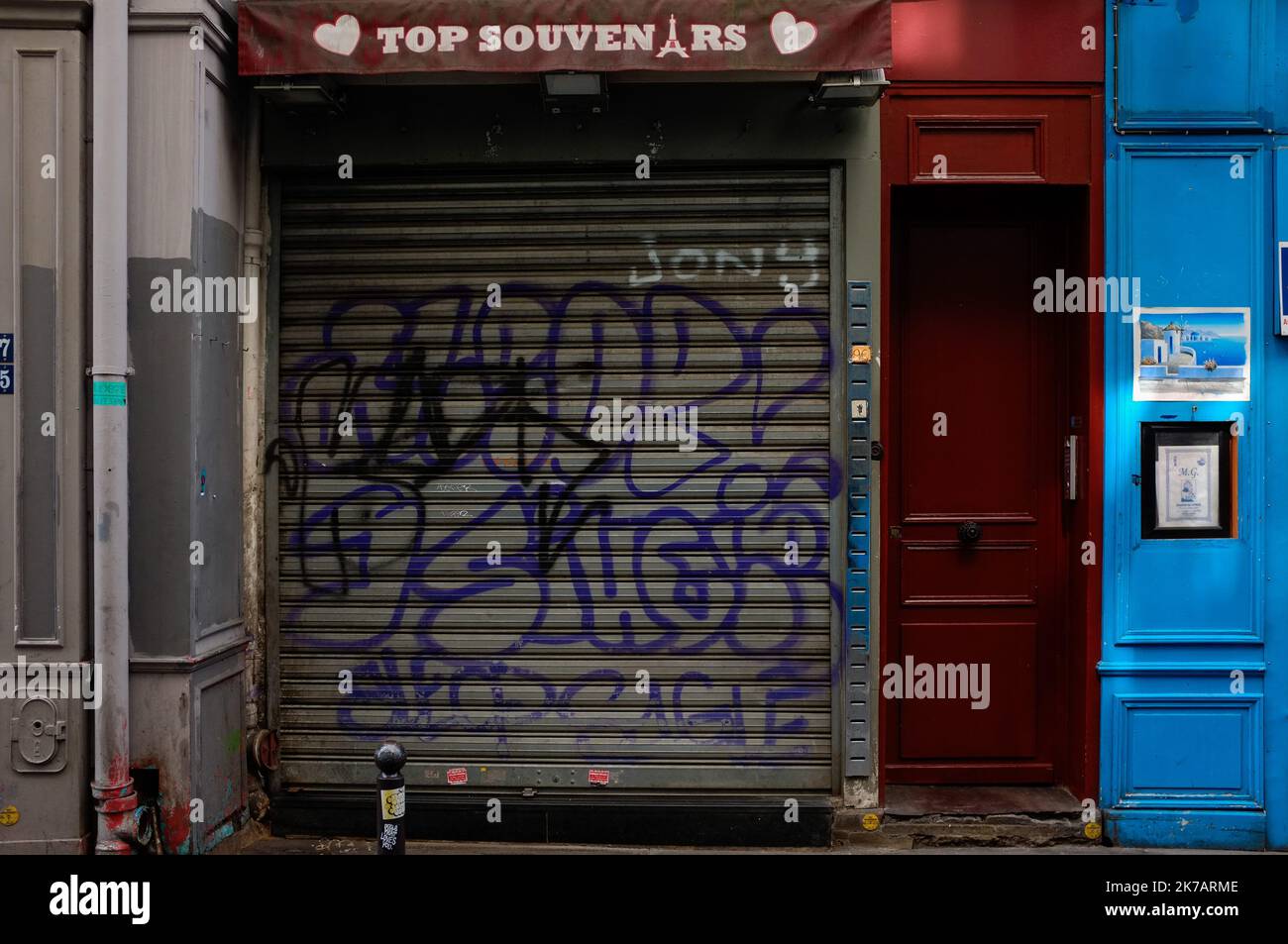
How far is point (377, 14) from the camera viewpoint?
520 centimetres

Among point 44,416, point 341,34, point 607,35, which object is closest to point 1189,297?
point 607,35

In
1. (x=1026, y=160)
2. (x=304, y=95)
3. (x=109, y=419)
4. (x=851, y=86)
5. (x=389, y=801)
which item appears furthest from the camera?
(x=1026, y=160)

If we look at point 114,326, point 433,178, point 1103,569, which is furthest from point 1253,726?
point 114,326

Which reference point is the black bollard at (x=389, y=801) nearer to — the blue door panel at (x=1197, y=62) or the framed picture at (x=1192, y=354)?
the framed picture at (x=1192, y=354)

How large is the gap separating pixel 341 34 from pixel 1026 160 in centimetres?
381

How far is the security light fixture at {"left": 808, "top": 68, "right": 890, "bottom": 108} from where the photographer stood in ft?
17.3

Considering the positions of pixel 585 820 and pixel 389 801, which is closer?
pixel 389 801

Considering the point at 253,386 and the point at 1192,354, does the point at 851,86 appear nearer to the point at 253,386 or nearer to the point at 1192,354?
the point at 1192,354

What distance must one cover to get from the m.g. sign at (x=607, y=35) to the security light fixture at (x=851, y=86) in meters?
0.11

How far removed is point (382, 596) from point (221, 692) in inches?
39.3

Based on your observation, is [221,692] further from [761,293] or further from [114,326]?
[761,293]

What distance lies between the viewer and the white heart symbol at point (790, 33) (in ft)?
17.0

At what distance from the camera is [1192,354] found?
18.4 ft

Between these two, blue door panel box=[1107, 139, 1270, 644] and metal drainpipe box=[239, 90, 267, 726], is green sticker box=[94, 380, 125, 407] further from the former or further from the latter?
blue door panel box=[1107, 139, 1270, 644]
